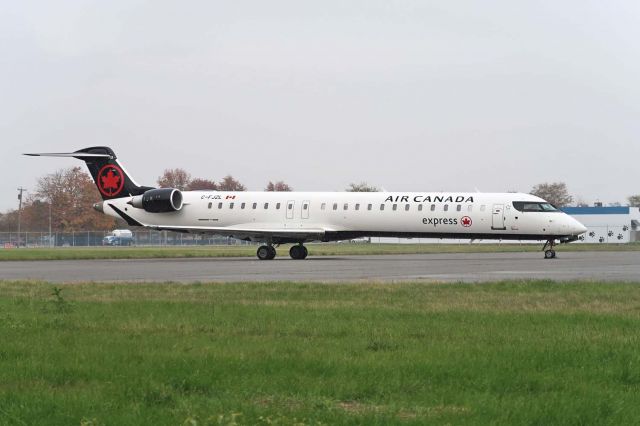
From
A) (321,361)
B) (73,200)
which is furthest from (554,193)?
(321,361)

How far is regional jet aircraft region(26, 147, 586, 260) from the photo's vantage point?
132 ft

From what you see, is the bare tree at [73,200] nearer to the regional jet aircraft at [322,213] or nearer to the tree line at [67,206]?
the tree line at [67,206]

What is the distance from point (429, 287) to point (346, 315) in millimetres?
6174

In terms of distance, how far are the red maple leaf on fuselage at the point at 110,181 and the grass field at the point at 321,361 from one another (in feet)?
99.5

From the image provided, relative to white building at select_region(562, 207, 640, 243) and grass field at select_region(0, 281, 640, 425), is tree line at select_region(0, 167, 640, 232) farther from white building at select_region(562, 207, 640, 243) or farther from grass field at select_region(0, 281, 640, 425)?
grass field at select_region(0, 281, 640, 425)

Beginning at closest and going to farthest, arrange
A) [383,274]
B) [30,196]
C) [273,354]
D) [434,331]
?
[273,354]
[434,331]
[383,274]
[30,196]

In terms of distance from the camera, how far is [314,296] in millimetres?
17594

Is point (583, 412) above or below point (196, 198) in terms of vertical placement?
below

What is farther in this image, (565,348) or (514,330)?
(514,330)

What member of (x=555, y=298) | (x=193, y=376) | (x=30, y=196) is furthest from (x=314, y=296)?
(x=30, y=196)

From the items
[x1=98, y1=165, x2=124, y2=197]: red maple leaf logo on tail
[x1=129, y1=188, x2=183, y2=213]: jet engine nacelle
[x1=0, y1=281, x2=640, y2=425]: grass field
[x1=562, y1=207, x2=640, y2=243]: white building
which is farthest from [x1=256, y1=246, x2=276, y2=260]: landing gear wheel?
[x1=562, y1=207, x2=640, y2=243]: white building

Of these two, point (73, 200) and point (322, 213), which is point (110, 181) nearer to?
point (322, 213)

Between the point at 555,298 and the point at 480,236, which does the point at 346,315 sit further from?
the point at 480,236

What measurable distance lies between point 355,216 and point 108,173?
1313cm
